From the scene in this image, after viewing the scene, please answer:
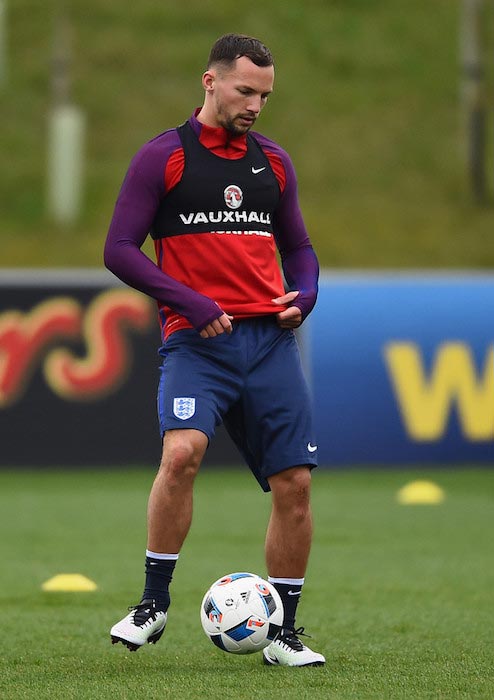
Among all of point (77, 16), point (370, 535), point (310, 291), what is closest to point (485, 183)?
point (77, 16)

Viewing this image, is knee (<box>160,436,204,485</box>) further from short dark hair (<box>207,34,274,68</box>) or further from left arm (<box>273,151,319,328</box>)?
short dark hair (<box>207,34,274,68</box>)

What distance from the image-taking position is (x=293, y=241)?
19.1 ft

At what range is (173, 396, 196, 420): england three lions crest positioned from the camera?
534cm

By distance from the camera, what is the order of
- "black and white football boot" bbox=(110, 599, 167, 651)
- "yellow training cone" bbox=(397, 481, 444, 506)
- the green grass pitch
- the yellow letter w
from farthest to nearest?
the yellow letter w, "yellow training cone" bbox=(397, 481, 444, 506), "black and white football boot" bbox=(110, 599, 167, 651), the green grass pitch

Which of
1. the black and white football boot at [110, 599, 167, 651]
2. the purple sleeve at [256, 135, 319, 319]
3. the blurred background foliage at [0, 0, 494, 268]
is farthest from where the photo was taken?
the blurred background foliage at [0, 0, 494, 268]

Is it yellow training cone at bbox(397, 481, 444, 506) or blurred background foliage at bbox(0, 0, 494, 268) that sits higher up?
blurred background foliage at bbox(0, 0, 494, 268)

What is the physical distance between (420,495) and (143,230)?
22.5 feet

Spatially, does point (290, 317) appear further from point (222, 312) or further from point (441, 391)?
point (441, 391)

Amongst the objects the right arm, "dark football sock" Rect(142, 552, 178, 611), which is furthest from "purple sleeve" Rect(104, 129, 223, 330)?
"dark football sock" Rect(142, 552, 178, 611)

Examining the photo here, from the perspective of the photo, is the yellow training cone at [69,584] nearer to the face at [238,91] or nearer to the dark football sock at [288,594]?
the dark football sock at [288,594]

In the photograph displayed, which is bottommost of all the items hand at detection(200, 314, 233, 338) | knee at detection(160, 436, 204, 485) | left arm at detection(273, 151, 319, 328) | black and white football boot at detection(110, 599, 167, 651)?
black and white football boot at detection(110, 599, 167, 651)

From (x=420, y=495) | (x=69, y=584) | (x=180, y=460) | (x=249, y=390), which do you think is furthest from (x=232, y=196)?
(x=420, y=495)

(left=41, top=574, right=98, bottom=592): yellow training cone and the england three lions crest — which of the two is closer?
the england three lions crest

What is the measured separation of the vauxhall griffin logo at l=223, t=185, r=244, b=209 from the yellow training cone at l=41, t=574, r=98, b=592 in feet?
9.02
